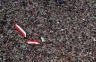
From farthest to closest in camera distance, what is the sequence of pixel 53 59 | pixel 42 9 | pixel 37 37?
pixel 42 9 → pixel 37 37 → pixel 53 59

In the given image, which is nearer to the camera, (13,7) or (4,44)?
(4,44)

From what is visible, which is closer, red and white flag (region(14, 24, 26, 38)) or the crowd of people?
the crowd of people

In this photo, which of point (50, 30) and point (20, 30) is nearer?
point (20, 30)

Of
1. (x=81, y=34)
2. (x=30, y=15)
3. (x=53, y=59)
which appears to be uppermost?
(x=30, y=15)

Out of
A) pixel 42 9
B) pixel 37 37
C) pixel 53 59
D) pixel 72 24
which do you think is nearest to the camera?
pixel 53 59

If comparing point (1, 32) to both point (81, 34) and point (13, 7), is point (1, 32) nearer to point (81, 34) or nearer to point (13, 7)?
point (13, 7)

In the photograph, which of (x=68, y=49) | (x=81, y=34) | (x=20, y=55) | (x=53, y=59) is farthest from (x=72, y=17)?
(x=20, y=55)

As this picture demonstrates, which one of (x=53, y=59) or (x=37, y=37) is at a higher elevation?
(x=37, y=37)

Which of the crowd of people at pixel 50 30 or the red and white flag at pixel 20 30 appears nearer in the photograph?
the crowd of people at pixel 50 30
